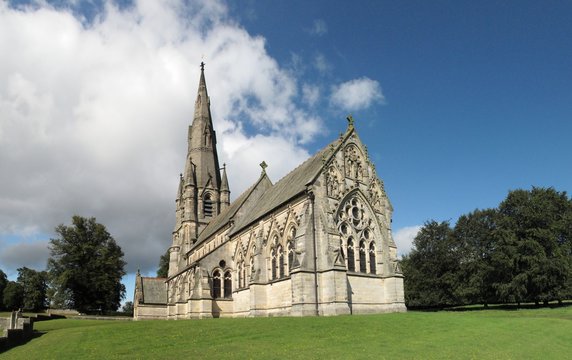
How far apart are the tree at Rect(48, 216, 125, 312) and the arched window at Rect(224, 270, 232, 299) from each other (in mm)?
27517

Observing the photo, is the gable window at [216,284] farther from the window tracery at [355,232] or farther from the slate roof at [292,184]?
the window tracery at [355,232]

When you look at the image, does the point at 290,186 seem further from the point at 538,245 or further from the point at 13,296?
the point at 13,296

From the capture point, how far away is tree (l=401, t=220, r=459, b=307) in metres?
61.1

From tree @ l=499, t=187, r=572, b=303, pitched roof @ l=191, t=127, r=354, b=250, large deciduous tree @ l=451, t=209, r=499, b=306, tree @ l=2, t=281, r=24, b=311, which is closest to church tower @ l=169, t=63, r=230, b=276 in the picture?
pitched roof @ l=191, t=127, r=354, b=250

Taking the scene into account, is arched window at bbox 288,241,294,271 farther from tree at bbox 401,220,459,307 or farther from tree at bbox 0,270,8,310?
tree at bbox 0,270,8,310

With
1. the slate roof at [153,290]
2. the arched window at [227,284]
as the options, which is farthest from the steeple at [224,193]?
the arched window at [227,284]

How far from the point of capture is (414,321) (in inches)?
993

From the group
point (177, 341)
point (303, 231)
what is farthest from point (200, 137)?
point (177, 341)

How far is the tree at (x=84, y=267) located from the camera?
61812 mm

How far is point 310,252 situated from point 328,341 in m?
13.7

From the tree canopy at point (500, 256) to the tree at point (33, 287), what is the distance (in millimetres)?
79238

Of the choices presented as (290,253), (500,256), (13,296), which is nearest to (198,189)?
(290,253)

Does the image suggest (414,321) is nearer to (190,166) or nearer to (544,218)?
(544,218)

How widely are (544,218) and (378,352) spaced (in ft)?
141
